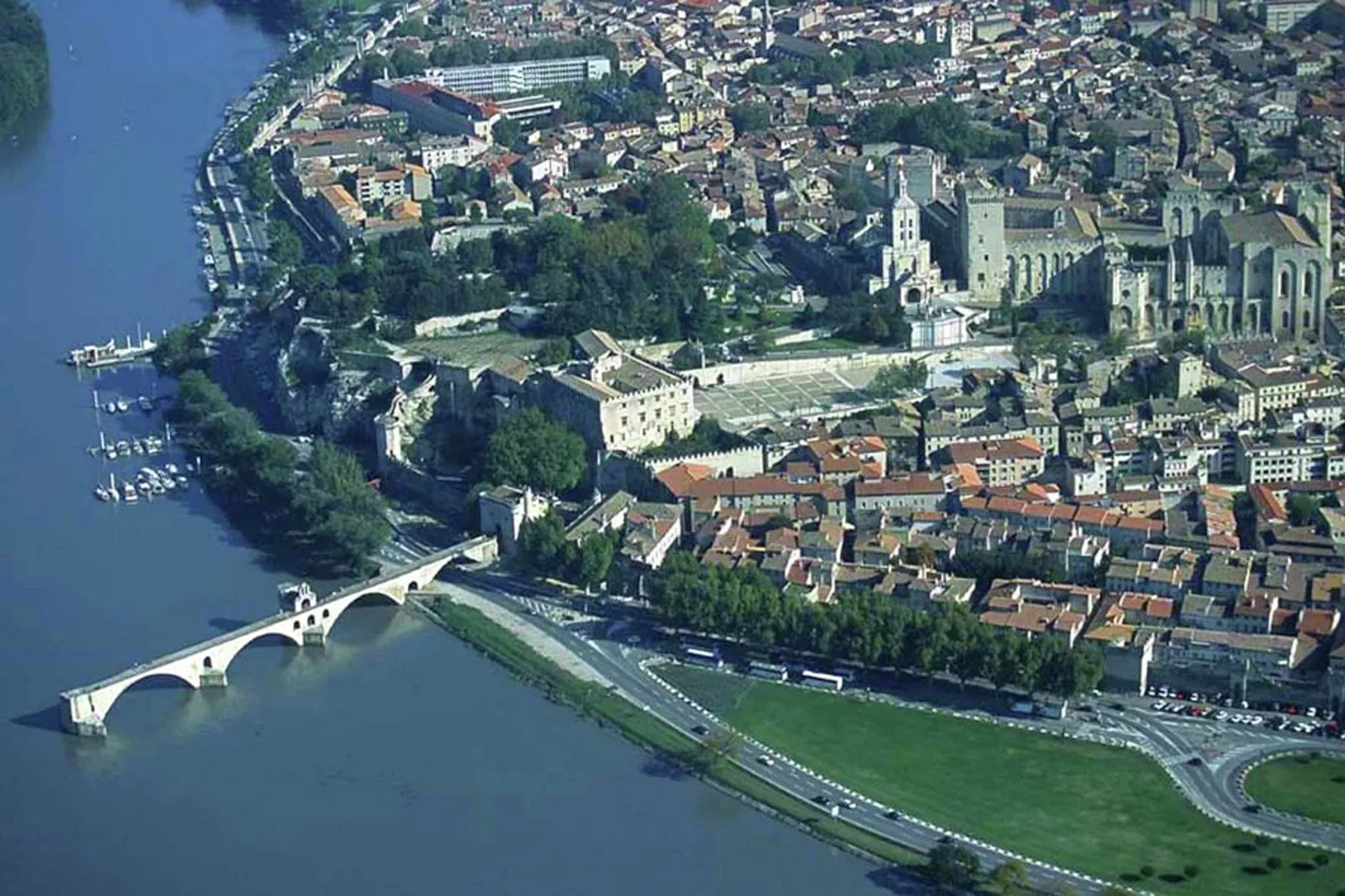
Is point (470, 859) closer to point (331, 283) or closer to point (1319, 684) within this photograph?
point (1319, 684)

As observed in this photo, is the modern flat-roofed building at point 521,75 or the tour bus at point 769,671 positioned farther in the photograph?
the modern flat-roofed building at point 521,75

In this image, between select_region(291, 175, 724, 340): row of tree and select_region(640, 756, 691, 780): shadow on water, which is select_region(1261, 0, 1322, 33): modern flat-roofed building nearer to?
select_region(291, 175, 724, 340): row of tree

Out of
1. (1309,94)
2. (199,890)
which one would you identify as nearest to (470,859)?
(199,890)

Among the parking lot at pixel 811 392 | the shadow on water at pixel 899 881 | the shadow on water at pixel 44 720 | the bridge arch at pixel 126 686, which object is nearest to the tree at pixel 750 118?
the parking lot at pixel 811 392

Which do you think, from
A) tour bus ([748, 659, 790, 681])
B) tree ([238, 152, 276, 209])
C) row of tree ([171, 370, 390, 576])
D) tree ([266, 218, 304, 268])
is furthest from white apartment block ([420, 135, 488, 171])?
tour bus ([748, 659, 790, 681])

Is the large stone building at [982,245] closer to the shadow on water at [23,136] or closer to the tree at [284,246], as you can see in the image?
the tree at [284,246]
